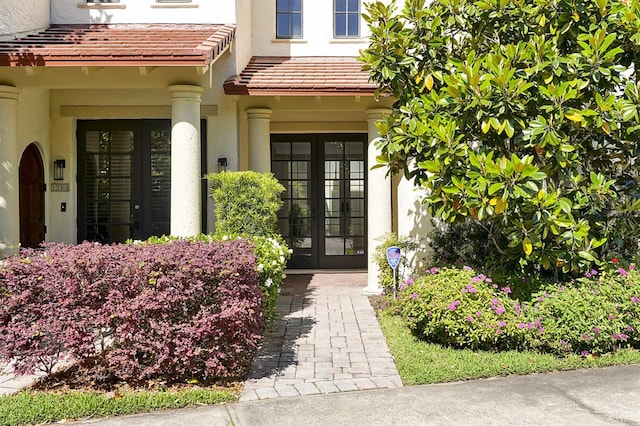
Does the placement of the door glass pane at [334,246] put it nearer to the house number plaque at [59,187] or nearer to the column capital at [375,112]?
the column capital at [375,112]

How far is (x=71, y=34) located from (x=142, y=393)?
6.52 meters

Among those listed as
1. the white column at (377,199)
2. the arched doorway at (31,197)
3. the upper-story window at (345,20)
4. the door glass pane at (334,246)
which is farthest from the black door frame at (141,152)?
the upper-story window at (345,20)

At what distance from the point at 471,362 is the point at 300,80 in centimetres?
572

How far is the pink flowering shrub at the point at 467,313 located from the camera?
19.3ft

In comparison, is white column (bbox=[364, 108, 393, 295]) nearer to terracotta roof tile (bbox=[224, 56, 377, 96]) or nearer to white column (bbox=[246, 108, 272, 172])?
terracotta roof tile (bbox=[224, 56, 377, 96])

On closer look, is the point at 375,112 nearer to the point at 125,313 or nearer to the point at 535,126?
the point at 535,126

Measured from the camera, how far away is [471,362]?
5621 mm

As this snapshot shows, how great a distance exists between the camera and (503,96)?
5.73m

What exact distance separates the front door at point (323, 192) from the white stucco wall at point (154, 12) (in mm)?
3041

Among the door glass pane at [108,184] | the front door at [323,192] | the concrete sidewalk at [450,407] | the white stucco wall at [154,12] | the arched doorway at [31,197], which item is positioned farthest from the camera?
the front door at [323,192]

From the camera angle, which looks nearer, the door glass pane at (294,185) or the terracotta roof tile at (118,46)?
the terracotta roof tile at (118,46)

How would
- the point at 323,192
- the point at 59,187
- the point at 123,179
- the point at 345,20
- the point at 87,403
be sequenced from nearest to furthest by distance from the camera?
the point at 87,403
the point at 59,187
the point at 123,179
the point at 345,20
the point at 323,192

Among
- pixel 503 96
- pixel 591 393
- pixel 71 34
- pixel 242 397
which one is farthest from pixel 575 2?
pixel 71 34

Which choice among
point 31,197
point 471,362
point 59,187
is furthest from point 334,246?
point 471,362
